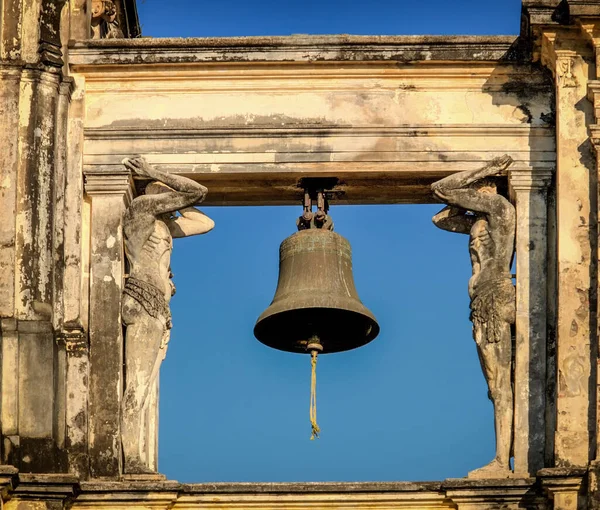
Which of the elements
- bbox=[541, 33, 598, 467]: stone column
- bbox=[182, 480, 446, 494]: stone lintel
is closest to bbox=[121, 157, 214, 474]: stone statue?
bbox=[182, 480, 446, 494]: stone lintel

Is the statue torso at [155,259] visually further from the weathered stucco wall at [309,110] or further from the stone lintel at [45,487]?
the stone lintel at [45,487]

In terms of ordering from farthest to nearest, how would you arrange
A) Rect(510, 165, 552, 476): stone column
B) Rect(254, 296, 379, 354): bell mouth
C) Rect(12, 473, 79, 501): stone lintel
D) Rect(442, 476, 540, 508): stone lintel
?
Rect(254, 296, 379, 354): bell mouth, Rect(510, 165, 552, 476): stone column, Rect(442, 476, 540, 508): stone lintel, Rect(12, 473, 79, 501): stone lintel

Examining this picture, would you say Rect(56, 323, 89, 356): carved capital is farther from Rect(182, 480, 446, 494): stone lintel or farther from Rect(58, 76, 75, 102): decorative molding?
Rect(58, 76, 75, 102): decorative molding

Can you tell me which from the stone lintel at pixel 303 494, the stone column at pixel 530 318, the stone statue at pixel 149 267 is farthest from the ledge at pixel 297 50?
the stone lintel at pixel 303 494

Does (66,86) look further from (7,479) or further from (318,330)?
(7,479)

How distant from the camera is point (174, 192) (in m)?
21.3

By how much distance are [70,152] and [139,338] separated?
4.70 ft

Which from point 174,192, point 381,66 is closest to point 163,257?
point 174,192

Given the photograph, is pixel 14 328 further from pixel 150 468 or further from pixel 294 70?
pixel 294 70

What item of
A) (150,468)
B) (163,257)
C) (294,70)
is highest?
(294,70)

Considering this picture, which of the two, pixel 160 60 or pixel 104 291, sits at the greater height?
pixel 160 60

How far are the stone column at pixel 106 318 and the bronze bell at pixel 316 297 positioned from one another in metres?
1.08

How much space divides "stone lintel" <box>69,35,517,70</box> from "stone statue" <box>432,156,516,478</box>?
894 mm

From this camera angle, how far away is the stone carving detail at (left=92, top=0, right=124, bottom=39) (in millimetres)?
22359
